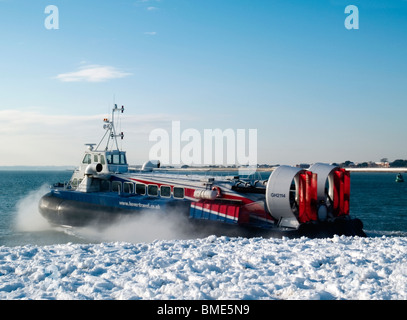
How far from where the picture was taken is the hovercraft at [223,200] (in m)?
11.5

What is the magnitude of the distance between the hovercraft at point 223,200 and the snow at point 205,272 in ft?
14.1

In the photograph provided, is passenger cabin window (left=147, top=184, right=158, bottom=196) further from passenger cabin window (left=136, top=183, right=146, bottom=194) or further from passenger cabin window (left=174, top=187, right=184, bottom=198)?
passenger cabin window (left=174, top=187, right=184, bottom=198)

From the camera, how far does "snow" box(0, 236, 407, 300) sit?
177 inches

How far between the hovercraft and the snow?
14.1 ft

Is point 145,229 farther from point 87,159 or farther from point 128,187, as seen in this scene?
point 87,159

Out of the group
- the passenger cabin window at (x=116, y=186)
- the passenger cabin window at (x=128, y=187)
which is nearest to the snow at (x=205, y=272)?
the passenger cabin window at (x=128, y=187)

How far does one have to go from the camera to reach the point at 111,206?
603 inches

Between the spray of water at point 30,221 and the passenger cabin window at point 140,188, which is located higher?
the passenger cabin window at point 140,188

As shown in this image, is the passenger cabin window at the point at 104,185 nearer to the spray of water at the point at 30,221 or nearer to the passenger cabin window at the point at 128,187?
the passenger cabin window at the point at 128,187

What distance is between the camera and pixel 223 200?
13.0 meters

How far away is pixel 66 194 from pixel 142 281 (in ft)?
44.4

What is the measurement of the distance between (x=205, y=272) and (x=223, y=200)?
7699 millimetres
